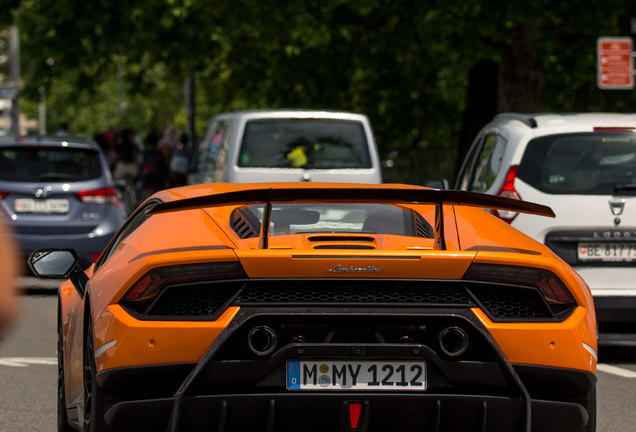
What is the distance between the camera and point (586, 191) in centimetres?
994

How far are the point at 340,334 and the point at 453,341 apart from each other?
0.38m

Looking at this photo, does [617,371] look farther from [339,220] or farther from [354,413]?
[354,413]

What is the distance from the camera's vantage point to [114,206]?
52.5 feet

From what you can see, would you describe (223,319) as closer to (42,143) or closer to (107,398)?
(107,398)

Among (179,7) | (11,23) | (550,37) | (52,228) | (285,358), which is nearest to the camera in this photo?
(285,358)

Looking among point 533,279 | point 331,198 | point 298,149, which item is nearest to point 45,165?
point 298,149

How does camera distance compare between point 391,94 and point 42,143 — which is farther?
point 391,94

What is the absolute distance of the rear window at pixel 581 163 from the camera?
998cm

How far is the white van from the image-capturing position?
583 inches

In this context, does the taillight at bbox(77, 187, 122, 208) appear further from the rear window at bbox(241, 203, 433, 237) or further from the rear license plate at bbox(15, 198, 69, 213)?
the rear window at bbox(241, 203, 433, 237)

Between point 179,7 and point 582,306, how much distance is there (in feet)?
59.3

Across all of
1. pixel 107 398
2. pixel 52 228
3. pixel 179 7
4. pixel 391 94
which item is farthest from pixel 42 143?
pixel 391 94

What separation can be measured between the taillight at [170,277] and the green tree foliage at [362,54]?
686 inches

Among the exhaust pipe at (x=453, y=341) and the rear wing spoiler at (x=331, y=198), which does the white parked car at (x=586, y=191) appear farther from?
the exhaust pipe at (x=453, y=341)
